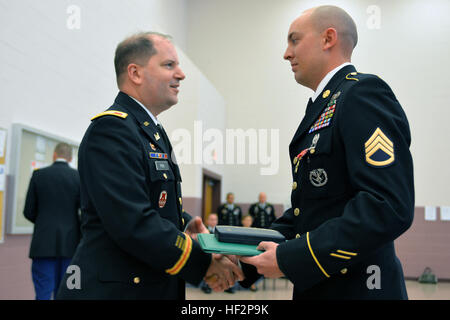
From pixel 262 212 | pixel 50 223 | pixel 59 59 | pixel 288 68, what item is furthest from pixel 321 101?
pixel 288 68

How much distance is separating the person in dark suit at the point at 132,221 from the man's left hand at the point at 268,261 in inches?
10.4

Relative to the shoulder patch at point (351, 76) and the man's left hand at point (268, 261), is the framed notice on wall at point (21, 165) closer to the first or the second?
the man's left hand at point (268, 261)

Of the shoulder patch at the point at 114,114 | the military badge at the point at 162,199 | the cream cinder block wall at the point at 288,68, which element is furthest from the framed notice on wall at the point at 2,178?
the cream cinder block wall at the point at 288,68

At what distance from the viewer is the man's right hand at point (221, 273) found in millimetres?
1828

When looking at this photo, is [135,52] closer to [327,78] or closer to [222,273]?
[327,78]

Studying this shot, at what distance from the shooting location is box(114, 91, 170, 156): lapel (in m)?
1.85

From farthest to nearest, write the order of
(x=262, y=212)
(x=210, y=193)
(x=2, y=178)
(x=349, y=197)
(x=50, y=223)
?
(x=210, y=193)
(x=262, y=212)
(x=2, y=178)
(x=50, y=223)
(x=349, y=197)

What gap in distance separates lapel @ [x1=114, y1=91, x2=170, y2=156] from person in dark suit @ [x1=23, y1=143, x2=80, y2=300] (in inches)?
107

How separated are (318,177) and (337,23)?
2.26ft

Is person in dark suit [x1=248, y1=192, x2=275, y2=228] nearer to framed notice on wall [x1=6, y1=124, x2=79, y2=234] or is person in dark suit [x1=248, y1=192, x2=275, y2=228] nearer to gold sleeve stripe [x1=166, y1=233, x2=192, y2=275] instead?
framed notice on wall [x1=6, y1=124, x2=79, y2=234]

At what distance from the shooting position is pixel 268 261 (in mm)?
1554

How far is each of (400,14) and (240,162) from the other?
585cm
